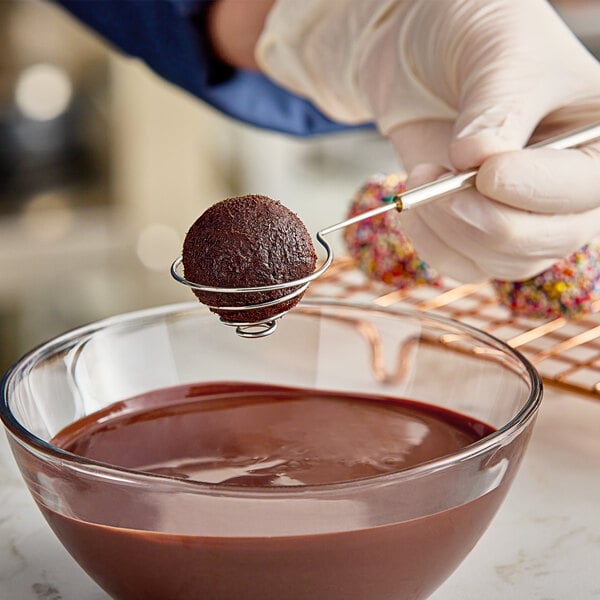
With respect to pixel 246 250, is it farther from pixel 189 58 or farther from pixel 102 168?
pixel 102 168

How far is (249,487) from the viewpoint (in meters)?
0.44

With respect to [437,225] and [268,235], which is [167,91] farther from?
[268,235]

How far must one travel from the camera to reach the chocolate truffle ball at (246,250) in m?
0.56

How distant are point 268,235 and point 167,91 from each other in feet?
5.80

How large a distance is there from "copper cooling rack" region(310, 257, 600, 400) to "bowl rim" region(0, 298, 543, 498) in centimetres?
18

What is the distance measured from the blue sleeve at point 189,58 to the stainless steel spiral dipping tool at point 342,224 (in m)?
0.58

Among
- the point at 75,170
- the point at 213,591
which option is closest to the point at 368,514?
the point at 213,591

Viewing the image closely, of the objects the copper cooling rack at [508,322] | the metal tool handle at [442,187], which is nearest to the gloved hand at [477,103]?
the metal tool handle at [442,187]

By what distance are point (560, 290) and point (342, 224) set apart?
1.27 ft

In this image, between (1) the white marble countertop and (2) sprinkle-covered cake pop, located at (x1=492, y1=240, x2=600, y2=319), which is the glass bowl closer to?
(1) the white marble countertop

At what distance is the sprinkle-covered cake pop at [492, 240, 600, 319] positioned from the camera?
917 millimetres

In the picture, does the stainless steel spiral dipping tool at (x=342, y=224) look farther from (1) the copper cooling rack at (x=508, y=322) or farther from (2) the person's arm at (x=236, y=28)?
(2) the person's arm at (x=236, y=28)

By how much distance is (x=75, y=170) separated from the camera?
2.25m

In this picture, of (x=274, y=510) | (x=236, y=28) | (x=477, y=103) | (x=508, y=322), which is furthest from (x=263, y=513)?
(x=236, y=28)
